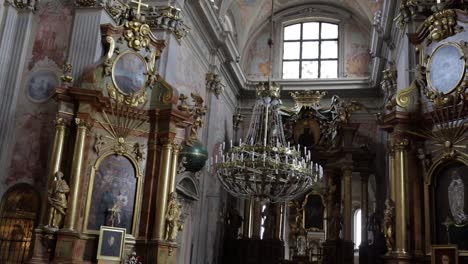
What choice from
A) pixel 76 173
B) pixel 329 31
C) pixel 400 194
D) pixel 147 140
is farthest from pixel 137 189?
pixel 329 31

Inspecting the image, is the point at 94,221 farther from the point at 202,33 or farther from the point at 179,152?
the point at 202,33

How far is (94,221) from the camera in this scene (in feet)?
35.7

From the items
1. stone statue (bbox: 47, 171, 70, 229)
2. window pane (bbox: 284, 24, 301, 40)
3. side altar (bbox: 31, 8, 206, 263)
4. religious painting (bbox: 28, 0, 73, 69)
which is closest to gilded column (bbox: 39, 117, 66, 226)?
side altar (bbox: 31, 8, 206, 263)

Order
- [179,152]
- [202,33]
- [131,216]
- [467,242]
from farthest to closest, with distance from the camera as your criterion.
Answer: [202,33] → [179,152] → [131,216] → [467,242]

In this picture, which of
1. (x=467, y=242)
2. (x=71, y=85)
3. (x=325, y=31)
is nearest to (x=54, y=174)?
(x=71, y=85)

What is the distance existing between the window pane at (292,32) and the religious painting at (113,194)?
473 inches

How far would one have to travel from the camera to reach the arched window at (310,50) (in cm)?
2117

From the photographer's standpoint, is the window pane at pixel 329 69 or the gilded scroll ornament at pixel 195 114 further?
the window pane at pixel 329 69

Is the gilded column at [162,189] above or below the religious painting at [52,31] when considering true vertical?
below

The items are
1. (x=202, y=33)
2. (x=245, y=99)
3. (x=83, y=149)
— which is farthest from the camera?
(x=245, y=99)

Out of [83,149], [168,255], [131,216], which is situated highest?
[83,149]

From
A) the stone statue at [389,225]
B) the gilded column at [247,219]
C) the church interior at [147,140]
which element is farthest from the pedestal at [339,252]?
the stone statue at [389,225]

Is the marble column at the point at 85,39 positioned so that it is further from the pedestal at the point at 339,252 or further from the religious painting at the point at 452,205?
the pedestal at the point at 339,252

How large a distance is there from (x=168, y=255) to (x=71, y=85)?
13.6ft
